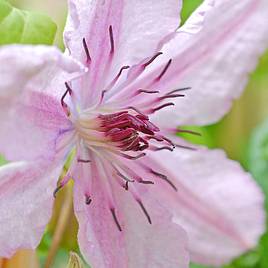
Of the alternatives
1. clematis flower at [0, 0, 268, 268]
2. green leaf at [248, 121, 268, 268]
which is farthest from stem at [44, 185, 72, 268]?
green leaf at [248, 121, 268, 268]

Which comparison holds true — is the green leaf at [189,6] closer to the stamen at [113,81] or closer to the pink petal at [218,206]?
the pink petal at [218,206]

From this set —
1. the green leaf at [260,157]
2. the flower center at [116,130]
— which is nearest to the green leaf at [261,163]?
the green leaf at [260,157]

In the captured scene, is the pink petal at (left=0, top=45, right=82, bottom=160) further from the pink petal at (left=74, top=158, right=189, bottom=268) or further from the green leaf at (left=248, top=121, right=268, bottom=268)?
the green leaf at (left=248, top=121, right=268, bottom=268)

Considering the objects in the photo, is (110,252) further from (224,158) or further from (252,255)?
(252,255)

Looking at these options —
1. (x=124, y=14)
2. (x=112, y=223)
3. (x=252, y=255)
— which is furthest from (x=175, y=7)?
(x=252, y=255)

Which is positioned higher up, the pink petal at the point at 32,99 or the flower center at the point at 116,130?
the pink petal at the point at 32,99

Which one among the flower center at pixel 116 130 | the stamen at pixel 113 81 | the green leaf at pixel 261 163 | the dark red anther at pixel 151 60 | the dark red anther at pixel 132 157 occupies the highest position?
the dark red anther at pixel 151 60

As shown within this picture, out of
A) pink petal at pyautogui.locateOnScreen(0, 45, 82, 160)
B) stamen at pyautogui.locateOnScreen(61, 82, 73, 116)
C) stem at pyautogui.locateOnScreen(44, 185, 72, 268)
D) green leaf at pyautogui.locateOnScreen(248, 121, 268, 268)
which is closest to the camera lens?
pink petal at pyautogui.locateOnScreen(0, 45, 82, 160)

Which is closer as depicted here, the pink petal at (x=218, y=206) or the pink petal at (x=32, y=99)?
the pink petal at (x=32, y=99)
